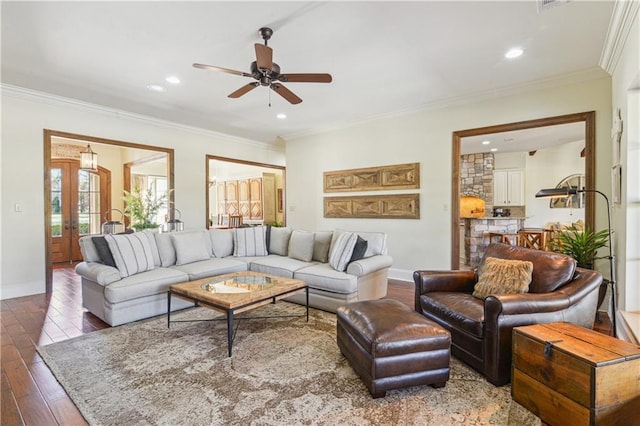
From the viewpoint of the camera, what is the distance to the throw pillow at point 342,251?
12.0ft

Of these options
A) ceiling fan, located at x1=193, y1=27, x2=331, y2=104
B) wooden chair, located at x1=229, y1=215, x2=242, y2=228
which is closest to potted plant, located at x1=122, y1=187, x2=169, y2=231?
ceiling fan, located at x1=193, y1=27, x2=331, y2=104

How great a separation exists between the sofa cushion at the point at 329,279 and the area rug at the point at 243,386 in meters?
0.55

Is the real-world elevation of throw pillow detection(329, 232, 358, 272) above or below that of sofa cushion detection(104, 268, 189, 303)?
above

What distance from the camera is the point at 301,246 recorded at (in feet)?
14.6

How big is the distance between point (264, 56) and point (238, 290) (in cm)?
209

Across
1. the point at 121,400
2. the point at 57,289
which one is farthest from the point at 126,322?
the point at 57,289

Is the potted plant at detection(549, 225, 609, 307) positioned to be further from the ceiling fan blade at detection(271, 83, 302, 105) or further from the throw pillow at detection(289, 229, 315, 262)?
the ceiling fan blade at detection(271, 83, 302, 105)

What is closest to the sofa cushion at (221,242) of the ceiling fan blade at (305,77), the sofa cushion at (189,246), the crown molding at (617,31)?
the sofa cushion at (189,246)

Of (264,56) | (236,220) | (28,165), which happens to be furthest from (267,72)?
(236,220)

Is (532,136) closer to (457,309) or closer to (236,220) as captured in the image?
(457,309)

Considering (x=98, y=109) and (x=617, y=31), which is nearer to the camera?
(x=617, y=31)

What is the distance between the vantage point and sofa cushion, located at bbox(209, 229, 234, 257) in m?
4.69

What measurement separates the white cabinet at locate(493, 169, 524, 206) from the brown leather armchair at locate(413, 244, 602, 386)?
6966 mm

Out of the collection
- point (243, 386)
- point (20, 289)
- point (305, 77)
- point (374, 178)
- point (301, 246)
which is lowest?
point (243, 386)
